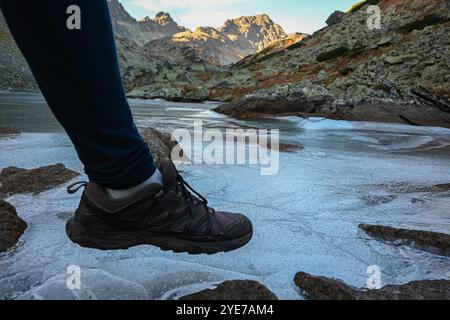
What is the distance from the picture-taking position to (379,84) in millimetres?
11352

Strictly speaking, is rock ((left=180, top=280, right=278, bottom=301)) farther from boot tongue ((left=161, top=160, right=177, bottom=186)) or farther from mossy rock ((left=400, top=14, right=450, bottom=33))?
mossy rock ((left=400, top=14, right=450, bottom=33))

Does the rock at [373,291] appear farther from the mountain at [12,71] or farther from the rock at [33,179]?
the mountain at [12,71]

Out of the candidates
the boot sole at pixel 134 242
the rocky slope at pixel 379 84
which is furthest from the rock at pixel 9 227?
the rocky slope at pixel 379 84

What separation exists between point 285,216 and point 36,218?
116 centimetres

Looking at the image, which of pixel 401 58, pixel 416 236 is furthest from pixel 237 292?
pixel 401 58

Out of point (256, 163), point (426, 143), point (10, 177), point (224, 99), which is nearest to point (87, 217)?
point (10, 177)

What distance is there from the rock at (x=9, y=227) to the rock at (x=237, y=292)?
2.38 ft

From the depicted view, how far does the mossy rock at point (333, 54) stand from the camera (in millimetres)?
31266

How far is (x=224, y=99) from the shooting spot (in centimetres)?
2758

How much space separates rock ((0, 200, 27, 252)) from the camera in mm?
1346

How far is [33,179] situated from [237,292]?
1.73 meters

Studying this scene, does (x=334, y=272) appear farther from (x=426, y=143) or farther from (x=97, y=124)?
(x=426, y=143)

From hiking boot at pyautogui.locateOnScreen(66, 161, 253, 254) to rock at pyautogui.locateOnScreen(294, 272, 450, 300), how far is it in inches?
13.9

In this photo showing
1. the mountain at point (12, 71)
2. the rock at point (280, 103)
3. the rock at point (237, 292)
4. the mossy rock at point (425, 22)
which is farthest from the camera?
the mountain at point (12, 71)
